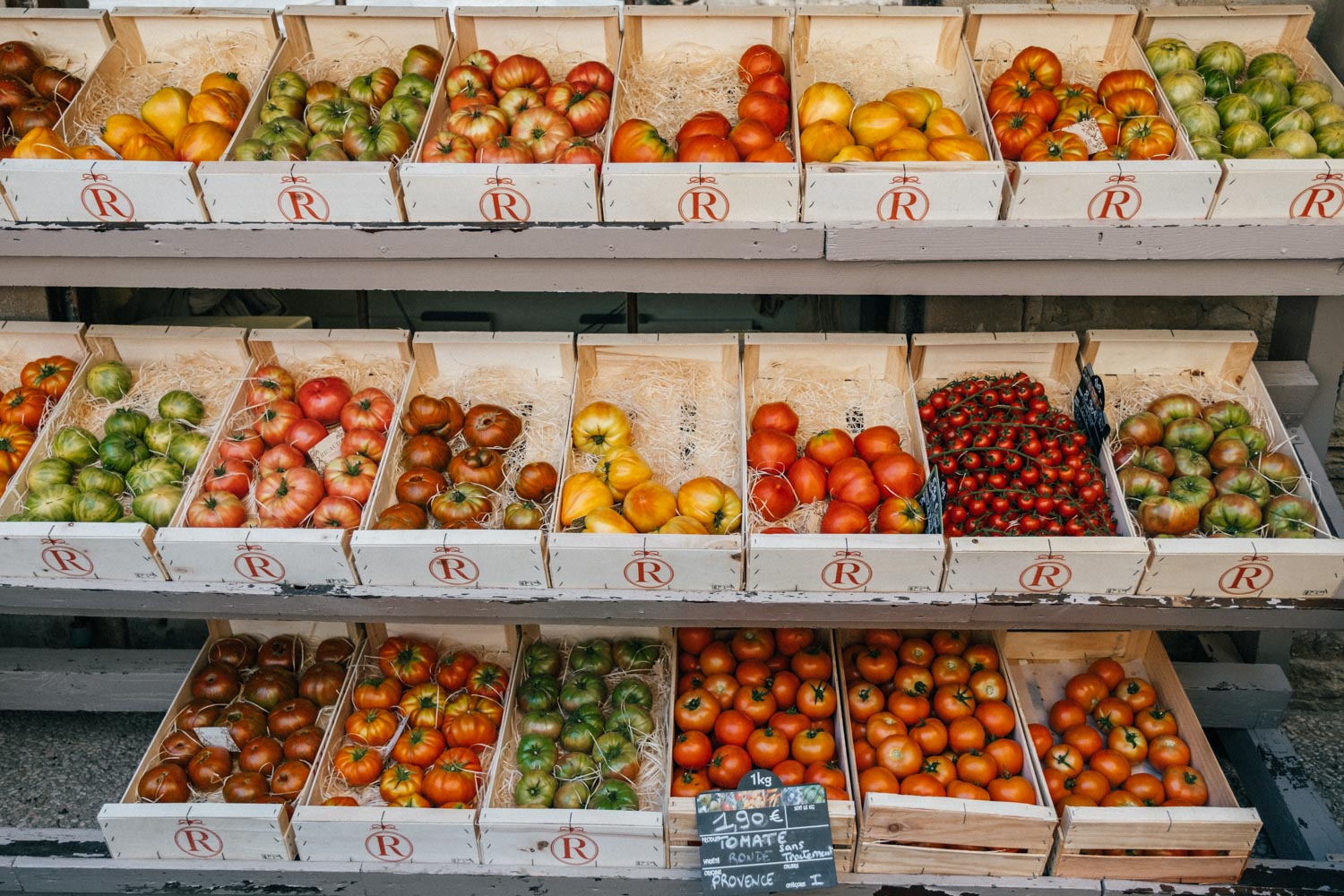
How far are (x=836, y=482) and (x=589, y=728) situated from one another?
3.29 ft

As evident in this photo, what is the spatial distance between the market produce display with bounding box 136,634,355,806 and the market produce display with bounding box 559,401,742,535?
1110 mm

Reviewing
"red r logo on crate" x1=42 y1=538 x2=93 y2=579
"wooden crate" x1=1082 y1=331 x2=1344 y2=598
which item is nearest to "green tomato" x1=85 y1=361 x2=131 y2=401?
"red r logo on crate" x1=42 y1=538 x2=93 y2=579

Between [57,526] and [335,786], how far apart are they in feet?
3.38

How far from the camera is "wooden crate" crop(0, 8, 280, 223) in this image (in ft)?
7.68

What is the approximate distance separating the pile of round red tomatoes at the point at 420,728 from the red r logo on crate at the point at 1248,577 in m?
2.02

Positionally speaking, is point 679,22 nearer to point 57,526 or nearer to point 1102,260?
point 1102,260

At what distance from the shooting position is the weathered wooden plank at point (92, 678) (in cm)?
351

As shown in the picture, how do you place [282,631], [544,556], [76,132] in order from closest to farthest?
[544,556] < [76,132] < [282,631]

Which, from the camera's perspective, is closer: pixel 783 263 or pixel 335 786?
pixel 783 263

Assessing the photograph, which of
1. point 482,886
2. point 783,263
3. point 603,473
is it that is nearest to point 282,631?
point 482,886

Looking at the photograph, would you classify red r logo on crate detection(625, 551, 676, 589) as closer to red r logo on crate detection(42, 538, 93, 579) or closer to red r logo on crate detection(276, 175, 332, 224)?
red r logo on crate detection(276, 175, 332, 224)

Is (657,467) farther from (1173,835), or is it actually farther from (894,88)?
(1173,835)

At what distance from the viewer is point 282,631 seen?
335 cm

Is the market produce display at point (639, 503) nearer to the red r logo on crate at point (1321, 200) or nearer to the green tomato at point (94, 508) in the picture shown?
the green tomato at point (94, 508)
